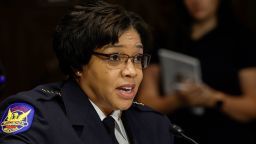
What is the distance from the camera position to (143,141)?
89.7 inches

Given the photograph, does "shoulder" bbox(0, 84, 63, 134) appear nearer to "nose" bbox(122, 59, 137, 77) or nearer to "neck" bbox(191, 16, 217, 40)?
"nose" bbox(122, 59, 137, 77)

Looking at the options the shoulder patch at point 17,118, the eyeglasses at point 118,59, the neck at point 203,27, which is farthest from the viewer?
the neck at point 203,27

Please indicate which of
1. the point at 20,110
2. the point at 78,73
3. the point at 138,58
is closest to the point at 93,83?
the point at 78,73

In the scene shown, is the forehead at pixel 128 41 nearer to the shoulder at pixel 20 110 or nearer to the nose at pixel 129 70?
the nose at pixel 129 70

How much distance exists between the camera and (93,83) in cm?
220

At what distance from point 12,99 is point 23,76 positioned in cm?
222

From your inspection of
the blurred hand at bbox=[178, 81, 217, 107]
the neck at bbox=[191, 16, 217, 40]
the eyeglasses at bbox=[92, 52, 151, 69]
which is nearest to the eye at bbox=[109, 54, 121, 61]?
the eyeglasses at bbox=[92, 52, 151, 69]

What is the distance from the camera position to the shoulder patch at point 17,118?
1.92 meters

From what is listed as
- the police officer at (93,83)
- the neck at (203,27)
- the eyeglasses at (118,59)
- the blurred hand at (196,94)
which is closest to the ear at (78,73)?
the police officer at (93,83)

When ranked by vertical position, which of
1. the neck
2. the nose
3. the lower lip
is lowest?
the neck

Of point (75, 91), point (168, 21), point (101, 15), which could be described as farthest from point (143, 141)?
point (168, 21)

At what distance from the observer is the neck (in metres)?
3.37

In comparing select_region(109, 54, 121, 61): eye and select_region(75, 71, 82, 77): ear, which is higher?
select_region(109, 54, 121, 61): eye

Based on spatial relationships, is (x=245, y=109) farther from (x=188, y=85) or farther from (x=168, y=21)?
(x=168, y=21)
